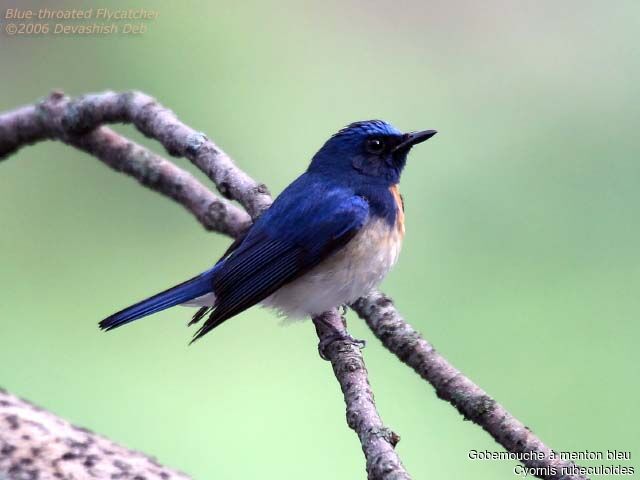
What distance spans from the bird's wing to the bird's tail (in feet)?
0.19

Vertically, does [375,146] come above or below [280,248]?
above

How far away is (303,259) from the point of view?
326 cm

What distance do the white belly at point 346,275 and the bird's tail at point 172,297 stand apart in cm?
26

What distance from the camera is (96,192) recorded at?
5617 millimetres

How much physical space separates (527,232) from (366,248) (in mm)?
1995

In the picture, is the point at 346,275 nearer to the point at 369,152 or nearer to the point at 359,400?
the point at 369,152

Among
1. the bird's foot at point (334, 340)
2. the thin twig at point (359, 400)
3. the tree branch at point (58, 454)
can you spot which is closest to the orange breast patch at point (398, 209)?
the thin twig at point (359, 400)

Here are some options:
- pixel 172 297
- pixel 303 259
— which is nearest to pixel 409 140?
pixel 303 259

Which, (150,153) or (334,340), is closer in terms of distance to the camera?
(334,340)

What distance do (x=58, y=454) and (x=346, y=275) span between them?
1.28 meters

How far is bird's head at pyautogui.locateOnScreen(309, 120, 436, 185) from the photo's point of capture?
3520 millimetres

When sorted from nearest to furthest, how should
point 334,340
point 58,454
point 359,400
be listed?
point 58,454 → point 359,400 → point 334,340

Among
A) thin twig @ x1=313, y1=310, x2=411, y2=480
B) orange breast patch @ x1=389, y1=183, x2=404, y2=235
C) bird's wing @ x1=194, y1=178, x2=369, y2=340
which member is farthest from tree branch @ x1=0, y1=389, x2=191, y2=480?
orange breast patch @ x1=389, y1=183, x2=404, y2=235

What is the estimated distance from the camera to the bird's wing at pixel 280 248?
10.6ft
